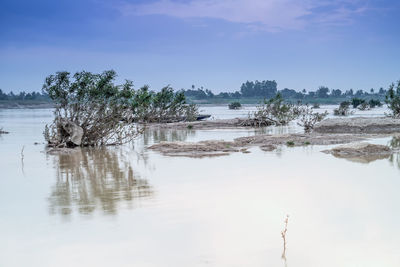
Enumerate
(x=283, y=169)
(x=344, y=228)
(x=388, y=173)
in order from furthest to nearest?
(x=283, y=169)
(x=388, y=173)
(x=344, y=228)

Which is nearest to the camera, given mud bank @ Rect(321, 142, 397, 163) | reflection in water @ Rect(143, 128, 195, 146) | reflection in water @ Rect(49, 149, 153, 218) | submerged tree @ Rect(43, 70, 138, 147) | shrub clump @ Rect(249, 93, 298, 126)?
reflection in water @ Rect(49, 149, 153, 218)

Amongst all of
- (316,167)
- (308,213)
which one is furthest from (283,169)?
(308,213)

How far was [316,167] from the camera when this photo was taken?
1198 centimetres

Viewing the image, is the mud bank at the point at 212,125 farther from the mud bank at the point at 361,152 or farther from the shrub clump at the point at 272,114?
the mud bank at the point at 361,152

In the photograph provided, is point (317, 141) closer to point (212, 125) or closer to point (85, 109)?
point (85, 109)

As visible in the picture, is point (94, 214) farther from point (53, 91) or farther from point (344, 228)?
point (53, 91)

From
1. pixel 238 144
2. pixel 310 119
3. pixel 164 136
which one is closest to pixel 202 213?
pixel 238 144

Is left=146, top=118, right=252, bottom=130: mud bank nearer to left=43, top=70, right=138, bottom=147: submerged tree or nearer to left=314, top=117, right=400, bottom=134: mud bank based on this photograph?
left=314, top=117, right=400, bottom=134: mud bank

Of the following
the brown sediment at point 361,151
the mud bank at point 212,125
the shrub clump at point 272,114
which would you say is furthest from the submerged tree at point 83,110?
the shrub clump at point 272,114

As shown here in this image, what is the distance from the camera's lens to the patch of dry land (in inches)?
570

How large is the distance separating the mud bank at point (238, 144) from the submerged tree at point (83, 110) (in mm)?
2339

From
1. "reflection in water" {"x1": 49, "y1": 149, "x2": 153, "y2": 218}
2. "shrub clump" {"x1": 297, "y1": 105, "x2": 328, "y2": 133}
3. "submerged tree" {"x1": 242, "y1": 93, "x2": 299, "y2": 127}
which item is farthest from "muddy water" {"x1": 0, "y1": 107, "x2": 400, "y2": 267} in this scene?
"submerged tree" {"x1": 242, "y1": 93, "x2": 299, "y2": 127}

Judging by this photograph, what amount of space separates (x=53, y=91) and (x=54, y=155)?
302cm

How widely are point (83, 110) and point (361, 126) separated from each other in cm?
1111
